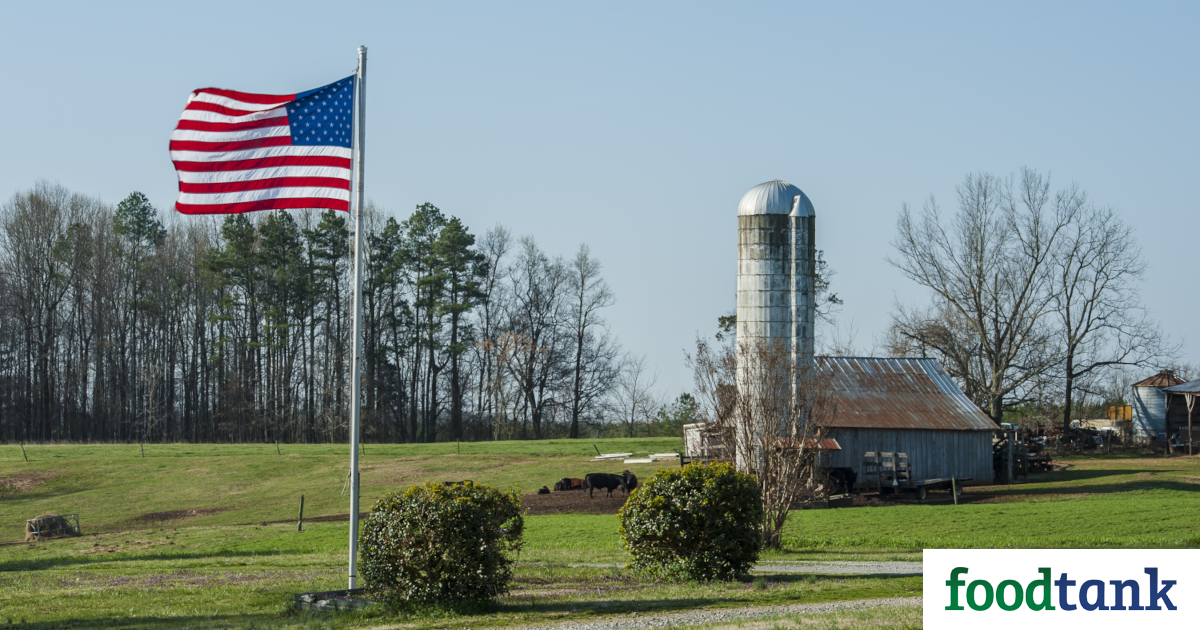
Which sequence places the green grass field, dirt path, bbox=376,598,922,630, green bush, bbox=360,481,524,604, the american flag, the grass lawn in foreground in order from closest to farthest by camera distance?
dirt path, bbox=376,598,922,630, green bush, bbox=360,481,524,604, the grass lawn in foreground, the american flag, the green grass field

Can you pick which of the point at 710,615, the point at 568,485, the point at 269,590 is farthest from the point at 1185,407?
the point at 269,590

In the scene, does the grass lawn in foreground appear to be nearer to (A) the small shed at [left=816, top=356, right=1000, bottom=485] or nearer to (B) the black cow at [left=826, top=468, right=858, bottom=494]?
(B) the black cow at [left=826, top=468, right=858, bottom=494]

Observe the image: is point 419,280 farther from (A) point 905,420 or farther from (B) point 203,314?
(A) point 905,420

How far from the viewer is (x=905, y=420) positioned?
38.0m

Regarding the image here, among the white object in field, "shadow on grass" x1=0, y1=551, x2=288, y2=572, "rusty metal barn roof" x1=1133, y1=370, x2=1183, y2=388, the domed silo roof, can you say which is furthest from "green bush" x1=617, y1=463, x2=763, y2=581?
"rusty metal barn roof" x1=1133, y1=370, x2=1183, y2=388

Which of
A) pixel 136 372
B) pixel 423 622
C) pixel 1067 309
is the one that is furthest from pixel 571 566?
pixel 136 372

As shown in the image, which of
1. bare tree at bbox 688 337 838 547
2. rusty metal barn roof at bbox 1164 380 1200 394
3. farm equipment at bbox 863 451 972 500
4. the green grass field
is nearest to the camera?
the green grass field

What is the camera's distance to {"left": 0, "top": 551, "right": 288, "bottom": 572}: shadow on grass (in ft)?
76.4

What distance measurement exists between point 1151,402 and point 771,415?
5170 cm

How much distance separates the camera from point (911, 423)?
37875mm

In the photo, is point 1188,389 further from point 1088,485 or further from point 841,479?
point 841,479

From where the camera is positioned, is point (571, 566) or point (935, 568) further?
point (571, 566)

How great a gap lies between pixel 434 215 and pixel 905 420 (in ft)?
152

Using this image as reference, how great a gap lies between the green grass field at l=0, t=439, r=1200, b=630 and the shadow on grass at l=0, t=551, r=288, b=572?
66mm
